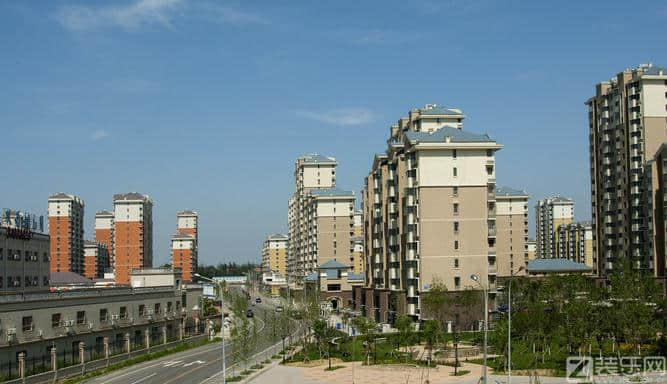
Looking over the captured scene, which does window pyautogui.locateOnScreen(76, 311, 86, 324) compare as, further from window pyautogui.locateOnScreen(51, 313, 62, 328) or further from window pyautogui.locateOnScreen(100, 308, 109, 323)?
window pyautogui.locateOnScreen(100, 308, 109, 323)

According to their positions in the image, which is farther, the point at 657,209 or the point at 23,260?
the point at 657,209

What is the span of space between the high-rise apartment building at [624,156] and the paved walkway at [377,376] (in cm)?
4563

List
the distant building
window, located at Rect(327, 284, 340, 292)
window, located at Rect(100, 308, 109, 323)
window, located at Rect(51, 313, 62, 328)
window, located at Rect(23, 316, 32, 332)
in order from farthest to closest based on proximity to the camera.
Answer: window, located at Rect(327, 284, 340, 292) → the distant building → window, located at Rect(100, 308, 109, 323) → window, located at Rect(51, 313, 62, 328) → window, located at Rect(23, 316, 32, 332)

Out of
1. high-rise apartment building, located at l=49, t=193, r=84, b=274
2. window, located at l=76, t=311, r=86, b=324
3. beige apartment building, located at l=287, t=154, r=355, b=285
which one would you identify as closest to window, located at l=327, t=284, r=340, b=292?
beige apartment building, located at l=287, t=154, r=355, b=285

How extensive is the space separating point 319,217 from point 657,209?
6144 centimetres

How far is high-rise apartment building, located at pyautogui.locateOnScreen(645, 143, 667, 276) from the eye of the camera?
85.2m

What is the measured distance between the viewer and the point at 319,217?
135750 mm

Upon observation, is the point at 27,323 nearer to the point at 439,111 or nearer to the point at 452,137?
the point at 452,137

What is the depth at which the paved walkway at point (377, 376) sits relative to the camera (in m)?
44.5

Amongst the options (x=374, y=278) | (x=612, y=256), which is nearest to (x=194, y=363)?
(x=374, y=278)

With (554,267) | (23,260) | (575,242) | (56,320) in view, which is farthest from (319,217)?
(56,320)

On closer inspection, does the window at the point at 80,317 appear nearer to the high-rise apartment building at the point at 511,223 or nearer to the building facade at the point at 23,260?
the building facade at the point at 23,260

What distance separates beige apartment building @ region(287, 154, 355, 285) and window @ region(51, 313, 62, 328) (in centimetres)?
8610

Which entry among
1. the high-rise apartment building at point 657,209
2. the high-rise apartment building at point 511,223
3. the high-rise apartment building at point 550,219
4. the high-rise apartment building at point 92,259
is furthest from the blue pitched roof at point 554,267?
the high-rise apartment building at point 92,259
